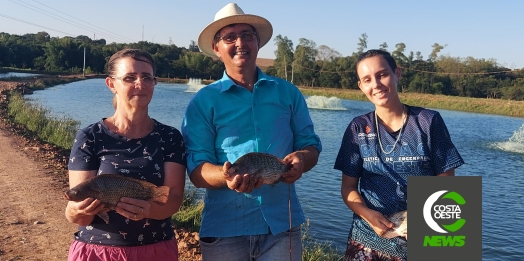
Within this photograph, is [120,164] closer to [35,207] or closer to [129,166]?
[129,166]

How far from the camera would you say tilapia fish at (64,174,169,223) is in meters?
2.94

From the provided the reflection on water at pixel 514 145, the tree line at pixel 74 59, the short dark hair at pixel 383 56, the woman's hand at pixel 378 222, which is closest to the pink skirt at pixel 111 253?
the woman's hand at pixel 378 222

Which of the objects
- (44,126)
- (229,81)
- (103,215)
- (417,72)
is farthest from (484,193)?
(417,72)

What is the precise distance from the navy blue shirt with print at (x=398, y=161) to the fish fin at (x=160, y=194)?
148 centimetres

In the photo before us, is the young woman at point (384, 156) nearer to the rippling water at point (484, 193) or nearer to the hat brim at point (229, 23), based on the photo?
the hat brim at point (229, 23)

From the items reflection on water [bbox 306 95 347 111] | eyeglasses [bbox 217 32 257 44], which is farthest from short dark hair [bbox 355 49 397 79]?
reflection on water [bbox 306 95 347 111]

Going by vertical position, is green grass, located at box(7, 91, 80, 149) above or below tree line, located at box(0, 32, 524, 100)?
below

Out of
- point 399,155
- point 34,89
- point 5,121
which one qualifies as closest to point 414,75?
point 34,89

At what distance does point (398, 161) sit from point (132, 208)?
1907 millimetres

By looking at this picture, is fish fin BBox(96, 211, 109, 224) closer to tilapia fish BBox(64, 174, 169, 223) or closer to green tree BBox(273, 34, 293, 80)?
tilapia fish BBox(64, 174, 169, 223)

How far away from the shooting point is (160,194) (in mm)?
3119

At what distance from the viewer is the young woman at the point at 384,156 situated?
3264 mm

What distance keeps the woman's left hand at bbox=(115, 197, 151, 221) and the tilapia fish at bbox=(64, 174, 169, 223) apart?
0.04m

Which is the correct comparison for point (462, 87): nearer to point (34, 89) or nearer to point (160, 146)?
point (34, 89)
